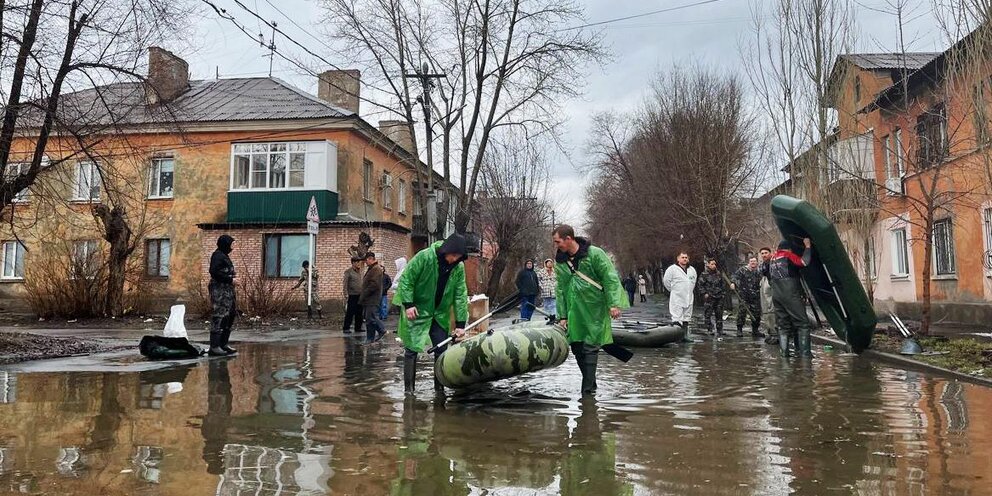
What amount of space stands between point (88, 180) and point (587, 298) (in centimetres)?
1463

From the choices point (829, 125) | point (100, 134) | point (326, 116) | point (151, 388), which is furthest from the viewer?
point (326, 116)

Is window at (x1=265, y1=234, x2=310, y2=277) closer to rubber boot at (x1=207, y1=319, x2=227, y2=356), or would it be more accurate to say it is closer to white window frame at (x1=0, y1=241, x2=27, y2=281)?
white window frame at (x1=0, y1=241, x2=27, y2=281)

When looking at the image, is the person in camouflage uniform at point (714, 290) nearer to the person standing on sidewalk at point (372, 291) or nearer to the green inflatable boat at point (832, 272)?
the green inflatable boat at point (832, 272)

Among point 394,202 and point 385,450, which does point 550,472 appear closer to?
point 385,450

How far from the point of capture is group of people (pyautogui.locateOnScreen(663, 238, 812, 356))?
1032 cm

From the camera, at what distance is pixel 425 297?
7145 mm

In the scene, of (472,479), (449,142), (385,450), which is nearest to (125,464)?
(385,450)

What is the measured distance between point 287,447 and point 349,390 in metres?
2.64

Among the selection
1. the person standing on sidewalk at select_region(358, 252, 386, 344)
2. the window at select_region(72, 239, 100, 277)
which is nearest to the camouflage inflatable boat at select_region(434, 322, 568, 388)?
the person standing on sidewalk at select_region(358, 252, 386, 344)

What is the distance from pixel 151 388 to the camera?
286 inches

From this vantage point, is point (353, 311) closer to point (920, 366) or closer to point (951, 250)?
point (920, 366)

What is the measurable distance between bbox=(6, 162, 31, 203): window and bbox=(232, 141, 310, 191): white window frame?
13.8m

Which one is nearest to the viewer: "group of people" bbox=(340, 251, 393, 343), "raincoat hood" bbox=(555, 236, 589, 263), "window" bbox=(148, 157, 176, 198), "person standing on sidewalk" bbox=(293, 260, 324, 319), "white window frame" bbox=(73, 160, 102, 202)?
"raincoat hood" bbox=(555, 236, 589, 263)

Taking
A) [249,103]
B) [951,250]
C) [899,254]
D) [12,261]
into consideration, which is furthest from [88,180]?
[899,254]
